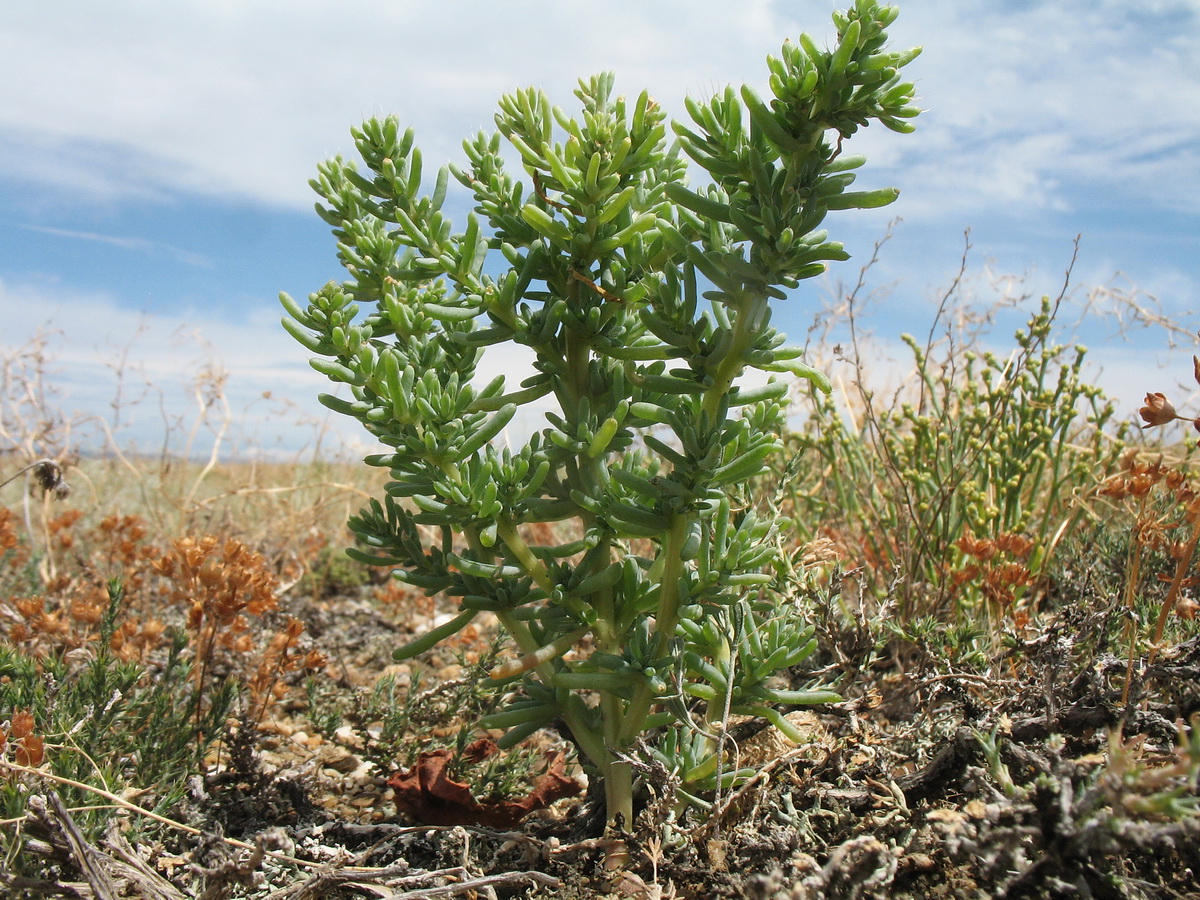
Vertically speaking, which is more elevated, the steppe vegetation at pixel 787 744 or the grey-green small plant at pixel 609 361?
the grey-green small plant at pixel 609 361

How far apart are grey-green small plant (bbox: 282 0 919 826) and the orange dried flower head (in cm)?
73

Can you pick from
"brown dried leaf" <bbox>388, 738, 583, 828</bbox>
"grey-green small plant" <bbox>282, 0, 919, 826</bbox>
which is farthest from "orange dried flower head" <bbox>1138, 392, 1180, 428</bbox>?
"brown dried leaf" <bbox>388, 738, 583, 828</bbox>

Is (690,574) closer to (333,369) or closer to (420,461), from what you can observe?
(420,461)

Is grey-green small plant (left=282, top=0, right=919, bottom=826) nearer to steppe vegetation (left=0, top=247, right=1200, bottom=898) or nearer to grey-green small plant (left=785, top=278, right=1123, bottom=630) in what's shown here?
steppe vegetation (left=0, top=247, right=1200, bottom=898)

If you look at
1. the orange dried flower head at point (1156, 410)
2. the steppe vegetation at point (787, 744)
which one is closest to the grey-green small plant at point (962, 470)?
the steppe vegetation at point (787, 744)

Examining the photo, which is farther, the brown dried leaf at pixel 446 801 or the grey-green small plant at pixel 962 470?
the grey-green small plant at pixel 962 470

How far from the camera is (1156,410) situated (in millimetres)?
1820

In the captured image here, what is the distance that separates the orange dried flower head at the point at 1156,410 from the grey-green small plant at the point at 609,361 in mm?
729

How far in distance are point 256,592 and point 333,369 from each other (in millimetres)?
1195

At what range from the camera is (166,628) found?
3715 mm

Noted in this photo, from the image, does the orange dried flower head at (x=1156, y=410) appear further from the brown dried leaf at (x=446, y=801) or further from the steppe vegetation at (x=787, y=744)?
the brown dried leaf at (x=446, y=801)

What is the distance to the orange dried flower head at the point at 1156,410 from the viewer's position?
5.89 ft

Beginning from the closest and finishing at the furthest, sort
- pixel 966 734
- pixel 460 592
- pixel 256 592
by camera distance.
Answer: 1. pixel 966 734
2. pixel 460 592
3. pixel 256 592

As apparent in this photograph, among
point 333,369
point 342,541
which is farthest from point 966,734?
point 342,541
